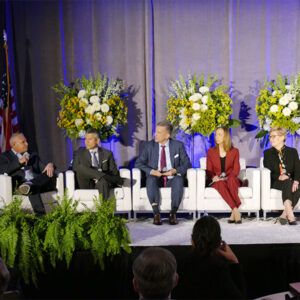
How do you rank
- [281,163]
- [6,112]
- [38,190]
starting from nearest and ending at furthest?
1. [38,190]
2. [281,163]
3. [6,112]

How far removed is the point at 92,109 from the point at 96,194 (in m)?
1.23

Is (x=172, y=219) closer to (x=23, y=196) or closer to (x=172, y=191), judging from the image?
(x=172, y=191)

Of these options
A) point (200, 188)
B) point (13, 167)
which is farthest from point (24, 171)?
point (200, 188)

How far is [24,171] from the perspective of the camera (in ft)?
17.1

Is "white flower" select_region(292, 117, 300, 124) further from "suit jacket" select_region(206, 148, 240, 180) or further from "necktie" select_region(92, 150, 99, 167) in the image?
"necktie" select_region(92, 150, 99, 167)

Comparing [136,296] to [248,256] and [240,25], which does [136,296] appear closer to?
[248,256]

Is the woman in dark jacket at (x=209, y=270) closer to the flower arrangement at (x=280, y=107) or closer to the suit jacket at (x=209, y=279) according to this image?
the suit jacket at (x=209, y=279)

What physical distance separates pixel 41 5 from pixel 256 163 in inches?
156

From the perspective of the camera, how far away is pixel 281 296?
208 cm

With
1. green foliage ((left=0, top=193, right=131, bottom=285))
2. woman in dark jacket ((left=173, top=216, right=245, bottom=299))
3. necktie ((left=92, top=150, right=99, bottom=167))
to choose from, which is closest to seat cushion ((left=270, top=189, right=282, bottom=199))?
necktie ((left=92, top=150, right=99, bottom=167))

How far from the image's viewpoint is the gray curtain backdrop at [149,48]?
6.50 meters

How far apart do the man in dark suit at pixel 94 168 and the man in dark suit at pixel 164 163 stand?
1.18ft

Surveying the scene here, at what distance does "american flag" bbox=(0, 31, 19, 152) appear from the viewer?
20.1 feet

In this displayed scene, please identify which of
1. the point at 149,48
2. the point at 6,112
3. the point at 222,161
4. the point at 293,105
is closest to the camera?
the point at 222,161
